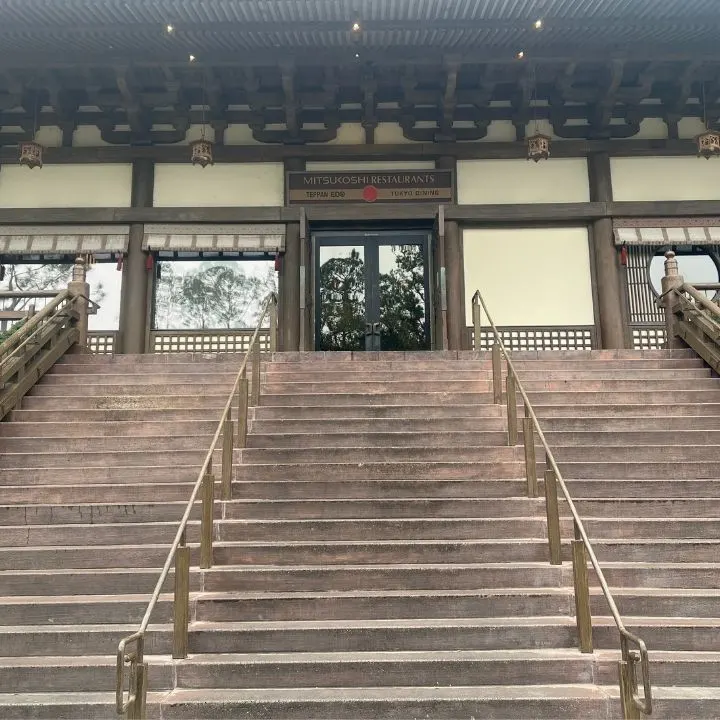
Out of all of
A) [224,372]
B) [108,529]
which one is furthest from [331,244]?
[108,529]

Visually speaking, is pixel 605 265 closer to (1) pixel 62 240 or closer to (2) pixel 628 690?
(2) pixel 628 690

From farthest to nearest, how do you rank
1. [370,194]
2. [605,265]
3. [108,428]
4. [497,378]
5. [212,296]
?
[212,296], [370,194], [605,265], [497,378], [108,428]

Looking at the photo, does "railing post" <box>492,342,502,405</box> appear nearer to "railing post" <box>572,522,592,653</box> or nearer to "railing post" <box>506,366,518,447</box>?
"railing post" <box>506,366,518,447</box>

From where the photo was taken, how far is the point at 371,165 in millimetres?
11961

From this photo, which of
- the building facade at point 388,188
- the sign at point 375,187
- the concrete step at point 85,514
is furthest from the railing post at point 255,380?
the sign at point 375,187

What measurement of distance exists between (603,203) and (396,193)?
3.65 m

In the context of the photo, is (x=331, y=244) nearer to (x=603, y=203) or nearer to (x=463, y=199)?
(x=463, y=199)

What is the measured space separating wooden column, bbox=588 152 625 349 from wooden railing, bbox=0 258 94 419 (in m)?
8.29

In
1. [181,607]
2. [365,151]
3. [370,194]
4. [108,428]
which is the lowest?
[181,607]

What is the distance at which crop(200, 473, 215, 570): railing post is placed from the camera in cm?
494

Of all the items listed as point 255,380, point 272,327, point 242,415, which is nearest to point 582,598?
point 242,415

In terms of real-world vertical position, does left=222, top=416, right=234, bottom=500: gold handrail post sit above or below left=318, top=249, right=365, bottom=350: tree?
below

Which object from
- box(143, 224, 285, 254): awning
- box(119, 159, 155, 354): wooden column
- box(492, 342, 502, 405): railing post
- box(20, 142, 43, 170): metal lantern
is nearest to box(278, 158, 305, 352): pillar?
box(143, 224, 285, 254): awning

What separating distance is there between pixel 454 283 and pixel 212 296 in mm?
4370
